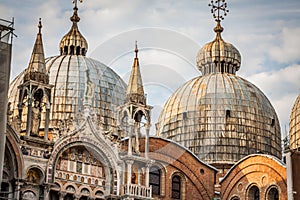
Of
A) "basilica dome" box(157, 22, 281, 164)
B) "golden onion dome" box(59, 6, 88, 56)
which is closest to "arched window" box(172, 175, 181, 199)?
"basilica dome" box(157, 22, 281, 164)

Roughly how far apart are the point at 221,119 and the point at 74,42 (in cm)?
1204

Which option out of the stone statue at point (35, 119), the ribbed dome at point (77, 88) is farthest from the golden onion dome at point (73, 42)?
the stone statue at point (35, 119)

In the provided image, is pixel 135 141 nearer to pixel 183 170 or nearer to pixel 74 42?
pixel 183 170

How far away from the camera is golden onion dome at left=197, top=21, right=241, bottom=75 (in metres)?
63.2

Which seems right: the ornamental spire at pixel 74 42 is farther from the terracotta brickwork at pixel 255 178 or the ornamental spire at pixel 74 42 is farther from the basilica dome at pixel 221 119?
the terracotta brickwork at pixel 255 178

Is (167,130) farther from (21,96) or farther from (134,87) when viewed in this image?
(21,96)

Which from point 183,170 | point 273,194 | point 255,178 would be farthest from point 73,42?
point 273,194

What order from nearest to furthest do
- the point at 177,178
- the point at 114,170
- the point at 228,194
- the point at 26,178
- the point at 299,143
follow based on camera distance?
the point at 26,178 < the point at 114,170 < the point at 177,178 < the point at 228,194 < the point at 299,143

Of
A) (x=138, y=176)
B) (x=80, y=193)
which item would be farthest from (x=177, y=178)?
(x=80, y=193)

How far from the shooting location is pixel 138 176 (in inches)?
1678

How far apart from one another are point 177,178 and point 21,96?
37.4 ft

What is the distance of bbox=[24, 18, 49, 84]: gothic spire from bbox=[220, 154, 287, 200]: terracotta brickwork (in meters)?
15.1

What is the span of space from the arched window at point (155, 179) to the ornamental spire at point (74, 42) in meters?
12.4

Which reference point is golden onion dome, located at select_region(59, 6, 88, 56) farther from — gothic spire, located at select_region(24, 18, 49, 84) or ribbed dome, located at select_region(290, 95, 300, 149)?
ribbed dome, located at select_region(290, 95, 300, 149)
